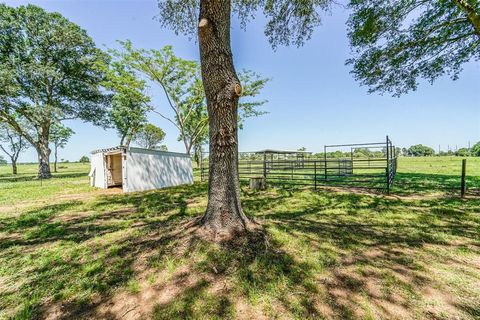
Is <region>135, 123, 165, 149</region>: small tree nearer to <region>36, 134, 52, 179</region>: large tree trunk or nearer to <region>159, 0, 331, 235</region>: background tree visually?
<region>36, 134, 52, 179</region>: large tree trunk

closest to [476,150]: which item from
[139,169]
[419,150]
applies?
[419,150]

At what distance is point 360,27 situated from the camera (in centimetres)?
757

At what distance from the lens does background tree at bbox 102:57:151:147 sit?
11844mm

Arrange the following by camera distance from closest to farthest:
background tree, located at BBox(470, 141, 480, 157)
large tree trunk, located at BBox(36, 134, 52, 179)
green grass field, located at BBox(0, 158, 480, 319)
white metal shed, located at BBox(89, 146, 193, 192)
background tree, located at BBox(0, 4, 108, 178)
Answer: green grass field, located at BBox(0, 158, 480, 319) → white metal shed, located at BBox(89, 146, 193, 192) → background tree, located at BBox(0, 4, 108, 178) → large tree trunk, located at BBox(36, 134, 52, 179) → background tree, located at BBox(470, 141, 480, 157)

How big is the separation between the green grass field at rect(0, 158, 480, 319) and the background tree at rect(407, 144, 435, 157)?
101 meters

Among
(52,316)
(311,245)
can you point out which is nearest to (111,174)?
(52,316)

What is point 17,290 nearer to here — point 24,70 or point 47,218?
point 47,218

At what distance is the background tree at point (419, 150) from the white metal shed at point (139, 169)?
10028 centimetres

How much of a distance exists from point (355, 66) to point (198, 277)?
10.0m

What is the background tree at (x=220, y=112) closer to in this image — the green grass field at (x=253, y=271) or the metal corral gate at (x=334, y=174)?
the green grass field at (x=253, y=271)

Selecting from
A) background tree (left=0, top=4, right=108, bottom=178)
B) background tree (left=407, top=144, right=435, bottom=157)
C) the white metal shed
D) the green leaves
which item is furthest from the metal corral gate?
background tree (left=407, top=144, right=435, bottom=157)

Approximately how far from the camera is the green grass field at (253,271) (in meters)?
1.75

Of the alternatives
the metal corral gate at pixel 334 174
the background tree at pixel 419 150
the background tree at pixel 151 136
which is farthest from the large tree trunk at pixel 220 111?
the background tree at pixel 419 150

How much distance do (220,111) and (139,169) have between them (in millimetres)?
8209
